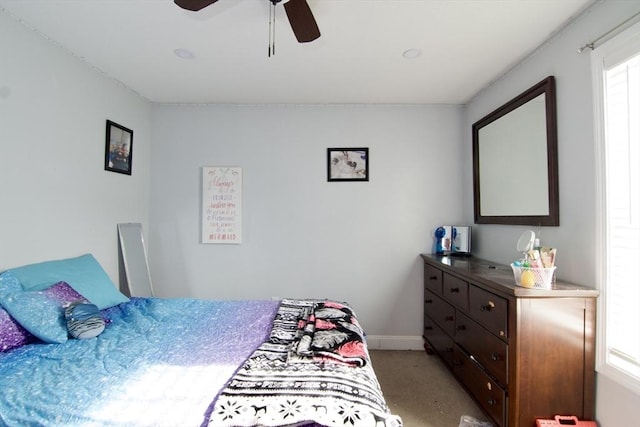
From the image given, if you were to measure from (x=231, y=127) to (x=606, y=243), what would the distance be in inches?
125

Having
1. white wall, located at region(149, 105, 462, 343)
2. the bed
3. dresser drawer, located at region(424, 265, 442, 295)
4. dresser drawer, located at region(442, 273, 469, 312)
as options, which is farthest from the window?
white wall, located at region(149, 105, 462, 343)

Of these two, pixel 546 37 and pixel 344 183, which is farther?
pixel 344 183

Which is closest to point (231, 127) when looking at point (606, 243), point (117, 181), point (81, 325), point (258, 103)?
point (258, 103)

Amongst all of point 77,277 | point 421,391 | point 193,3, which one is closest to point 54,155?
point 77,277

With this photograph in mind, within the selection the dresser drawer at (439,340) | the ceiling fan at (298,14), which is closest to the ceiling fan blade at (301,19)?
the ceiling fan at (298,14)

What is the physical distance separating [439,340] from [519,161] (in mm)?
1678

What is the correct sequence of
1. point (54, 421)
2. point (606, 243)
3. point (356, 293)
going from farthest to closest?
1. point (356, 293)
2. point (606, 243)
3. point (54, 421)

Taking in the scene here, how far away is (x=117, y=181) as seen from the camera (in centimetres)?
275

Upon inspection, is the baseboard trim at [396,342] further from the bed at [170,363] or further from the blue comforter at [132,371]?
the blue comforter at [132,371]

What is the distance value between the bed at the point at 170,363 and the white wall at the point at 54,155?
275 millimetres

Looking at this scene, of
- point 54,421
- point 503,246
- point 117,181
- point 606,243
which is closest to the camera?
point 54,421

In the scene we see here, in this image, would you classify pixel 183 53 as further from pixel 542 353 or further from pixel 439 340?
pixel 439 340

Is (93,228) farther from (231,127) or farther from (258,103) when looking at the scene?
(258,103)

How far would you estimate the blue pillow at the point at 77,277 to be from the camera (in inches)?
71.2
